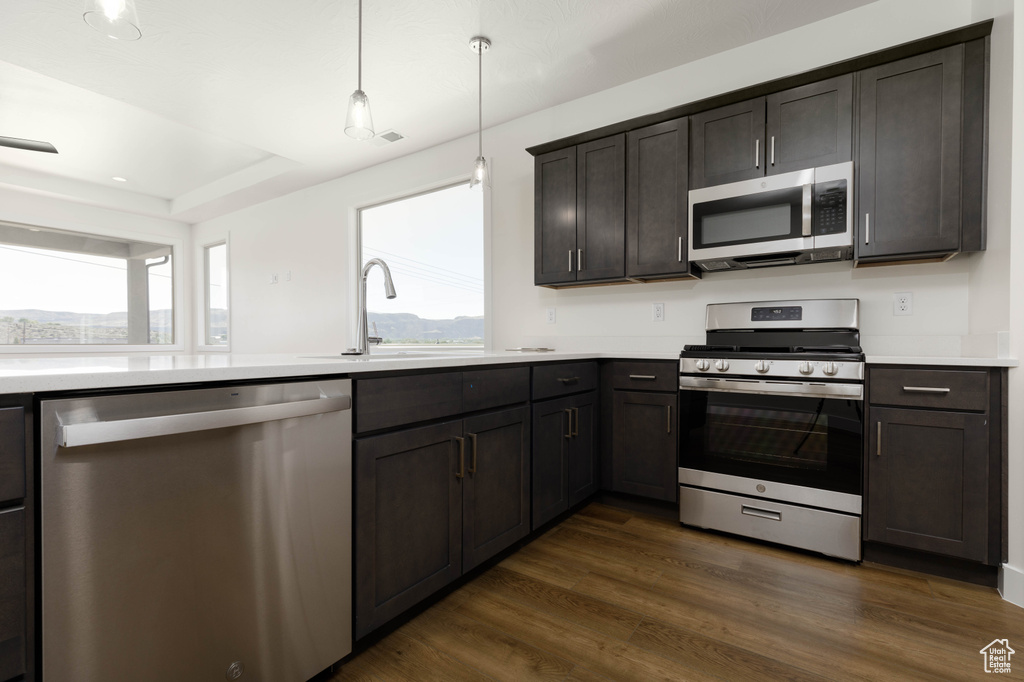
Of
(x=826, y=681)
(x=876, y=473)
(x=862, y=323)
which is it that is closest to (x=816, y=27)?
(x=862, y=323)

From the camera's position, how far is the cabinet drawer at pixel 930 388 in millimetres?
1808

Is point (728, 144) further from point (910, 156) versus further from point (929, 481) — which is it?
point (929, 481)

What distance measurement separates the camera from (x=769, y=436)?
87.0 inches

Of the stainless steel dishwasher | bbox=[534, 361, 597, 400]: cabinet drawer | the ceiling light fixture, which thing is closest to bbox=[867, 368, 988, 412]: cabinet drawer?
bbox=[534, 361, 597, 400]: cabinet drawer

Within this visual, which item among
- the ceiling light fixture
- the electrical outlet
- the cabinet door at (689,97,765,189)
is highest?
the cabinet door at (689,97,765,189)

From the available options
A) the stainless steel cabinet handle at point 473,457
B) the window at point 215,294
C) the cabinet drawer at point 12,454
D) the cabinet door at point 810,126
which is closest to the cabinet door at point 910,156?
the cabinet door at point 810,126

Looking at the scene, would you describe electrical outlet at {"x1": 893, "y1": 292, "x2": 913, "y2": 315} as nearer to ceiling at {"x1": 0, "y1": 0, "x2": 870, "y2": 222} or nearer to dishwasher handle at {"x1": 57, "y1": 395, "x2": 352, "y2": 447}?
ceiling at {"x1": 0, "y1": 0, "x2": 870, "y2": 222}

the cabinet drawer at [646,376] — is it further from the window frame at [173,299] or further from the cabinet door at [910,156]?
the window frame at [173,299]

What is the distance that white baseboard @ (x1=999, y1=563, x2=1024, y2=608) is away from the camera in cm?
169

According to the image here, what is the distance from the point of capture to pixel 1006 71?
183 centimetres

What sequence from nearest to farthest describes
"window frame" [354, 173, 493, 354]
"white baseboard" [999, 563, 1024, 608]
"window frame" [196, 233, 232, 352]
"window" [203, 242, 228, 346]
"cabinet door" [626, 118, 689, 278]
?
"white baseboard" [999, 563, 1024, 608], "cabinet door" [626, 118, 689, 278], "window frame" [354, 173, 493, 354], "window" [203, 242, 228, 346], "window frame" [196, 233, 232, 352]

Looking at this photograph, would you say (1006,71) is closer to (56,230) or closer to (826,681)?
(826,681)

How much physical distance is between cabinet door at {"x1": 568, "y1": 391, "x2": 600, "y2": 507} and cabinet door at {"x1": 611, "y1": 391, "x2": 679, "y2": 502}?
0.12m

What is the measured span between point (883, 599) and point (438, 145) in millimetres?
3932
